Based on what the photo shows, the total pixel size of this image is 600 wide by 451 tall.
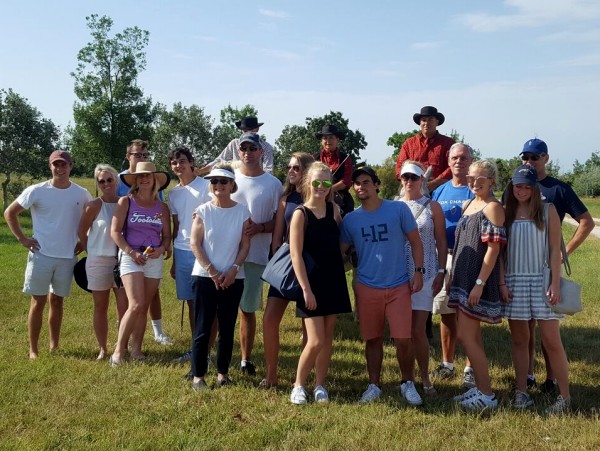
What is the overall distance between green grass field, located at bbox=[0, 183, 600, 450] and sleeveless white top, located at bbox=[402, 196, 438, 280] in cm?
117

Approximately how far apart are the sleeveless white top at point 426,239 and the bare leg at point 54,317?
3.93 meters

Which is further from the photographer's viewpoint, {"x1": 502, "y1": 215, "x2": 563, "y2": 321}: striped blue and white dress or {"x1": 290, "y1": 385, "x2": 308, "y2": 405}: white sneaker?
{"x1": 290, "y1": 385, "x2": 308, "y2": 405}: white sneaker

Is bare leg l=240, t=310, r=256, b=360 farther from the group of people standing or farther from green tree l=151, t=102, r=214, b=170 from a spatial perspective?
green tree l=151, t=102, r=214, b=170

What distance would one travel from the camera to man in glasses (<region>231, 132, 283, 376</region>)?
19.6 ft

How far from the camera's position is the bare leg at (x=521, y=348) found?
5.18 metres

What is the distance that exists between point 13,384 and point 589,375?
5669 millimetres

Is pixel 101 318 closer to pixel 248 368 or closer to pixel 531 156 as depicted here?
pixel 248 368

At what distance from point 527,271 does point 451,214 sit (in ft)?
3.69

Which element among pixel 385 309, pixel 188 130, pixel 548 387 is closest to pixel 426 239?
pixel 385 309

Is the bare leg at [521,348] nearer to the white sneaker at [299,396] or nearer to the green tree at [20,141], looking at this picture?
the white sneaker at [299,396]

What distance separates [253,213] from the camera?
600 centimetres

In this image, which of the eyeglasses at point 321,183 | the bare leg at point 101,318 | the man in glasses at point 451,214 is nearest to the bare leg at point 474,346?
the man in glasses at point 451,214

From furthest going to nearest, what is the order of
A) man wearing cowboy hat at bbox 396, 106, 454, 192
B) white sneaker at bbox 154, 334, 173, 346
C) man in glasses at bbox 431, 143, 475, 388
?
white sneaker at bbox 154, 334, 173, 346, man wearing cowboy hat at bbox 396, 106, 454, 192, man in glasses at bbox 431, 143, 475, 388

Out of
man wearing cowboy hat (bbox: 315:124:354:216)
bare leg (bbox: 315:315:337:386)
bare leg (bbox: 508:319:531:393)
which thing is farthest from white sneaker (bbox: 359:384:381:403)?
man wearing cowboy hat (bbox: 315:124:354:216)
